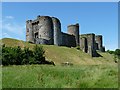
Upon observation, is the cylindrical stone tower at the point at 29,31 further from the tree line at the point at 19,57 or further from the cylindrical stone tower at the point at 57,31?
the tree line at the point at 19,57

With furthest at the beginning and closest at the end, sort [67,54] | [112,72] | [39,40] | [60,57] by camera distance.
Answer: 1. [39,40]
2. [67,54]
3. [60,57]
4. [112,72]

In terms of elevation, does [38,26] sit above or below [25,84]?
above

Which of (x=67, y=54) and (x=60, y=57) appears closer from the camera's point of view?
(x=60, y=57)

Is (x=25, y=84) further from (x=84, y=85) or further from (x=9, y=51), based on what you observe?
(x=9, y=51)

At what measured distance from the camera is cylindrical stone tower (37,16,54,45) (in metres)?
73.5

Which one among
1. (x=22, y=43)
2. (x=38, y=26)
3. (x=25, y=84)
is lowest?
(x=25, y=84)

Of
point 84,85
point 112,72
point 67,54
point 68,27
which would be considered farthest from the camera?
point 68,27

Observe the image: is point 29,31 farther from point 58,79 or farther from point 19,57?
point 58,79

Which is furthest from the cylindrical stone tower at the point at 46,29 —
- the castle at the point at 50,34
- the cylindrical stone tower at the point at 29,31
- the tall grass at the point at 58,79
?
the tall grass at the point at 58,79

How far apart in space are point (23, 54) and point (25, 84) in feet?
85.7

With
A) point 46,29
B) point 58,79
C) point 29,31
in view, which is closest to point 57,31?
point 46,29

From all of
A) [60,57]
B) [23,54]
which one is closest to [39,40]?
[60,57]

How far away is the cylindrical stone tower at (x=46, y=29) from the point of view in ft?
241

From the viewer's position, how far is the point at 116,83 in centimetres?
1448
